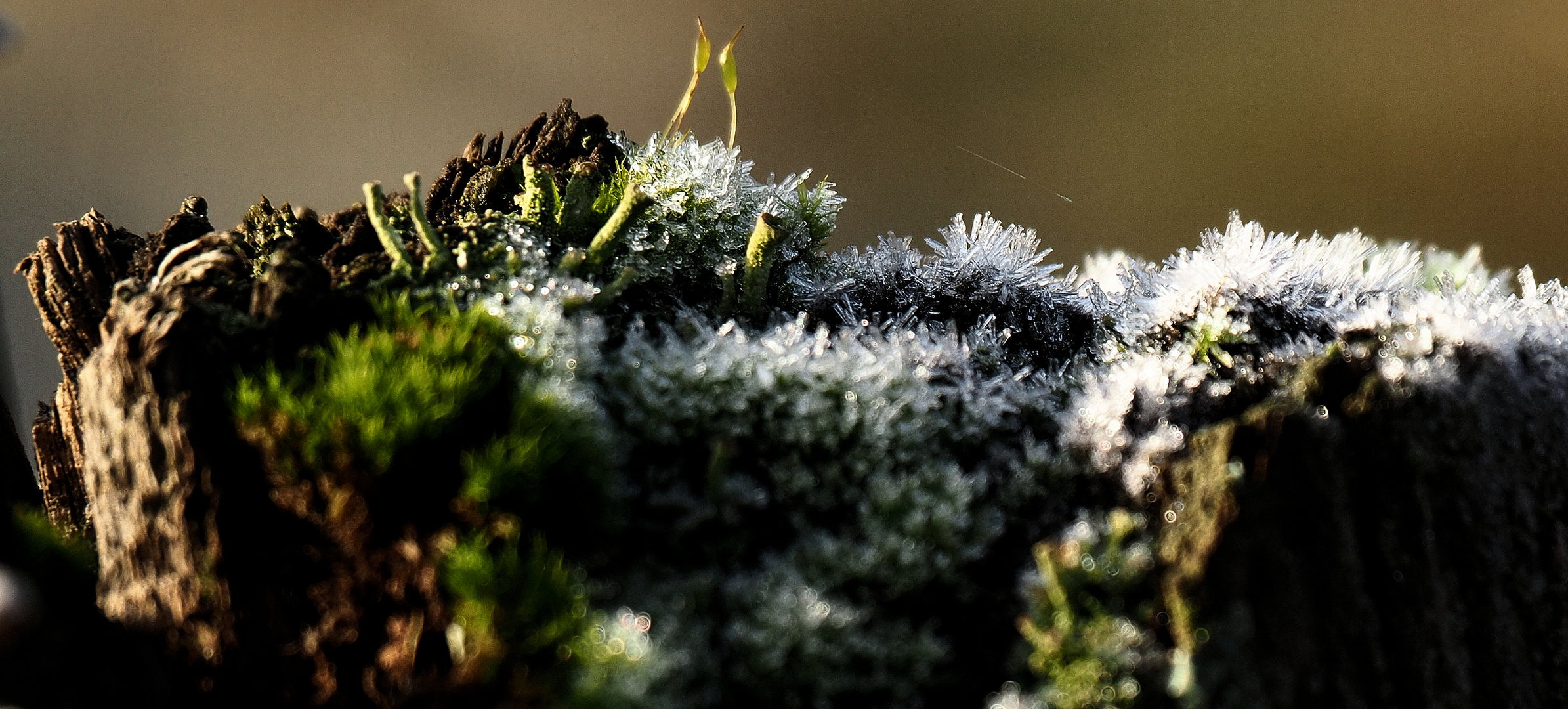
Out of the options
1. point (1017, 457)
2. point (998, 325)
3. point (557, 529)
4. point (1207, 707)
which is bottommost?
point (1207, 707)

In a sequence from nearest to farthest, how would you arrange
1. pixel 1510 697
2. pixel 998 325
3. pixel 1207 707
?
pixel 1207 707 → pixel 1510 697 → pixel 998 325

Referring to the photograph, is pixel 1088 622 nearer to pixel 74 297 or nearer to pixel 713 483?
pixel 713 483

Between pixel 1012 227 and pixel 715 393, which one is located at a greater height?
pixel 1012 227

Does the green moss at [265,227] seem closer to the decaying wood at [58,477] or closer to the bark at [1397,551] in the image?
the decaying wood at [58,477]

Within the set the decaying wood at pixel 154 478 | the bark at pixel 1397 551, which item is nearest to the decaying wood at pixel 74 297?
the decaying wood at pixel 154 478

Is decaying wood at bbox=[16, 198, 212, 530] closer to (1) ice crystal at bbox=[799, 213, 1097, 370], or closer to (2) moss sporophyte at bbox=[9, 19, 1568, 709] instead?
(2) moss sporophyte at bbox=[9, 19, 1568, 709]

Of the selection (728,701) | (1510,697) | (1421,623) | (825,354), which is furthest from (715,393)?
(1510,697)

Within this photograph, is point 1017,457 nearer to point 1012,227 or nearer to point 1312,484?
point 1312,484
